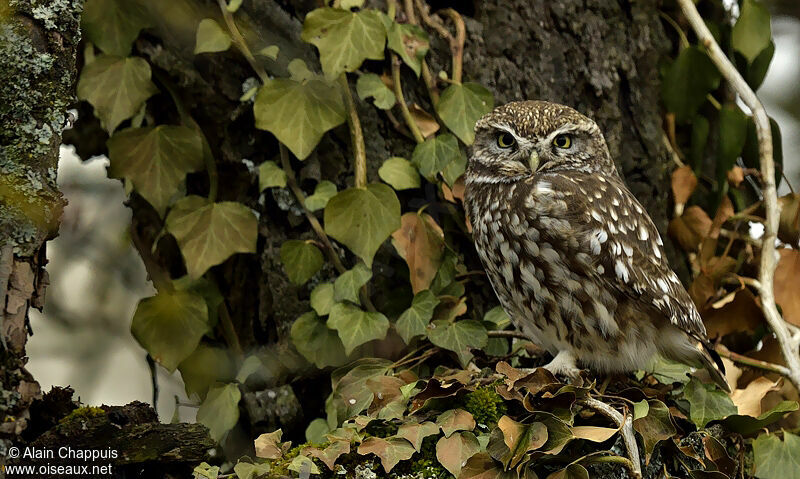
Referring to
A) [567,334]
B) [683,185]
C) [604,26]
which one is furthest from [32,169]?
[683,185]

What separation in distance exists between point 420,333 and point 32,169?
1.17m

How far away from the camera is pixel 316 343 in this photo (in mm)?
2633

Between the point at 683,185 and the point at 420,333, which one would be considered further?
the point at 683,185

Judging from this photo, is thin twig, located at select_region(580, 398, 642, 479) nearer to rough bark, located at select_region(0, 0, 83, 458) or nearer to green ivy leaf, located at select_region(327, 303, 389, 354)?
green ivy leaf, located at select_region(327, 303, 389, 354)

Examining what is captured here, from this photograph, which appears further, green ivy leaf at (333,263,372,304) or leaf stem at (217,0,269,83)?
leaf stem at (217,0,269,83)

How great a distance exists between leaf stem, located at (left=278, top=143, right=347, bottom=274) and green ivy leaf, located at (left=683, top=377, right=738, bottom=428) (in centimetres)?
108

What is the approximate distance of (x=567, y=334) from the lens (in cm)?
242

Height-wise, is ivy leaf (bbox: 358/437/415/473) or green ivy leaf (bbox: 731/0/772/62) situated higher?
green ivy leaf (bbox: 731/0/772/62)

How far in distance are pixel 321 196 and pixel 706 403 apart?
1.26 metres

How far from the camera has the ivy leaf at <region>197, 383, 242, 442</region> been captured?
105 inches

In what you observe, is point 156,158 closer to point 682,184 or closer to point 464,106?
point 464,106

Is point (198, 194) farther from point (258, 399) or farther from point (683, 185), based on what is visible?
point (683, 185)

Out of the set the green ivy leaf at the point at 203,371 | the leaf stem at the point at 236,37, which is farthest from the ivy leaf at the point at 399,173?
the green ivy leaf at the point at 203,371

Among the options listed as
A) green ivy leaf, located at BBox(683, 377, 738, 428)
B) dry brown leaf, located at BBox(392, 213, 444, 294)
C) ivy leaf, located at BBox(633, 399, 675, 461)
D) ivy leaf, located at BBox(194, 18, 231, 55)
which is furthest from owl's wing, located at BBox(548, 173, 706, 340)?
ivy leaf, located at BBox(194, 18, 231, 55)
